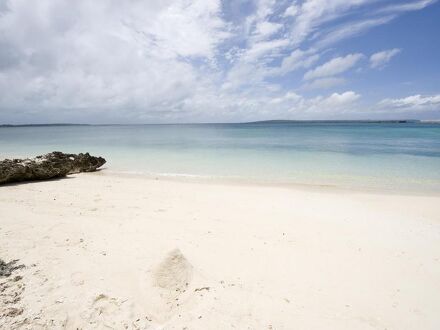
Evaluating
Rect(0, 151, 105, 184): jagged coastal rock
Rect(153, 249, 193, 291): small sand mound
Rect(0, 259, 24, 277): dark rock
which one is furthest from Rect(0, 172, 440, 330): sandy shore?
Rect(0, 151, 105, 184): jagged coastal rock

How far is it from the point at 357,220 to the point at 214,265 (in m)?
4.87

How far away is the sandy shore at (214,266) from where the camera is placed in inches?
123

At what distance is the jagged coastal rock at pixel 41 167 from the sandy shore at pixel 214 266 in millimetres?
3340

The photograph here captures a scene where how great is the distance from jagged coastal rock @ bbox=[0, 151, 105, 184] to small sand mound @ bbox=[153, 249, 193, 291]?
9.77m

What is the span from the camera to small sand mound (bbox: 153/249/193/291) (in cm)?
361

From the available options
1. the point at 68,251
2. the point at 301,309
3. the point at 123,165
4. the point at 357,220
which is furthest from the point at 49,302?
the point at 123,165

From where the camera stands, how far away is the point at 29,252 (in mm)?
4270

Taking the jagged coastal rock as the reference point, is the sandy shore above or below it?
below

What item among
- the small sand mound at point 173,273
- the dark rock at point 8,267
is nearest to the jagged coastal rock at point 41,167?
the dark rock at point 8,267

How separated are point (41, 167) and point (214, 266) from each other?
34.5 feet

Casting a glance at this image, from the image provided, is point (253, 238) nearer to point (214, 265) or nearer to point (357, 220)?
point (214, 265)

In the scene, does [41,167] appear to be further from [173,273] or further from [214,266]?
[214,266]

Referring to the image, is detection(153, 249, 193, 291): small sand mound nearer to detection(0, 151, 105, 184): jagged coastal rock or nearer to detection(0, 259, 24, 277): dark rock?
detection(0, 259, 24, 277): dark rock

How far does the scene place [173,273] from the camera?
3.77 m
